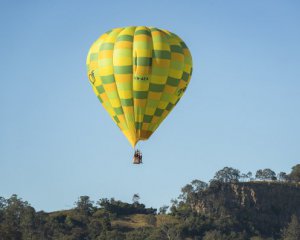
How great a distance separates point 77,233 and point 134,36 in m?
120

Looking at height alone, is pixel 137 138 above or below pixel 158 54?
below

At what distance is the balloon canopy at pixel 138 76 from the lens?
83812 mm

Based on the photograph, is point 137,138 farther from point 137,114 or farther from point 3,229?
point 3,229

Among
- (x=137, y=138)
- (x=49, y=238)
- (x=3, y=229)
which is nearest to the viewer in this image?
(x=137, y=138)

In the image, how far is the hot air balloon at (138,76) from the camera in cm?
8381

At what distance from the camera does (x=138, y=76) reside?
83.7 m

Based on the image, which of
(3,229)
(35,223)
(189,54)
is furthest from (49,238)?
(189,54)

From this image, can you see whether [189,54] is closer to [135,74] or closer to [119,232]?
[135,74]

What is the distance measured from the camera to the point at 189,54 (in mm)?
88000

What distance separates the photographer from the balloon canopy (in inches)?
3300

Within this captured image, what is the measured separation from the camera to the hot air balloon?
275 feet

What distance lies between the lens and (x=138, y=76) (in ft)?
275

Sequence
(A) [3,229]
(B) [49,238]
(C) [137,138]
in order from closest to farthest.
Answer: (C) [137,138], (A) [3,229], (B) [49,238]

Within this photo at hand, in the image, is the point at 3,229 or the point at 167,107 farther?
the point at 3,229
